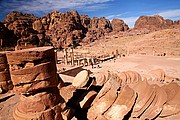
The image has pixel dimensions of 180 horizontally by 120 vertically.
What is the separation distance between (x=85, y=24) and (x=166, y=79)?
89.7 meters

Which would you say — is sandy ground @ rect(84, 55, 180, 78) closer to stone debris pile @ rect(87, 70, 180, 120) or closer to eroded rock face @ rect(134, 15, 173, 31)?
stone debris pile @ rect(87, 70, 180, 120)

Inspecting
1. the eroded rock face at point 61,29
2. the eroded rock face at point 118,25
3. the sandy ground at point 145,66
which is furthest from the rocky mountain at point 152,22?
the sandy ground at point 145,66

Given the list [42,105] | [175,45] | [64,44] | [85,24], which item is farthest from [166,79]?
[85,24]

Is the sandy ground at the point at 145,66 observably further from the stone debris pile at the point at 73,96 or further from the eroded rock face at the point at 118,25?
the eroded rock face at the point at 118,25

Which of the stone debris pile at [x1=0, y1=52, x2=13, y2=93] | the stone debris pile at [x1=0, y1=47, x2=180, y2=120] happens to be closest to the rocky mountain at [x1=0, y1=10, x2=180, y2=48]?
the stone debris pile at [x1=0, y1=52, x2=13, y2=93]

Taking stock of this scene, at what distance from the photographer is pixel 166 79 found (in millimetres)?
13547

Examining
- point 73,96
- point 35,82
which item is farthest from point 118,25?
point 35,82

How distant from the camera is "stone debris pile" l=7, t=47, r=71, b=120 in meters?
4.80

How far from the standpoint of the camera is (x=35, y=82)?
4.89 metres

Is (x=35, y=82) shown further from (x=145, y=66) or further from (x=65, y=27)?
(x=65, y=27)

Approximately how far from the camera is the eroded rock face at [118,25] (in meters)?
92.9

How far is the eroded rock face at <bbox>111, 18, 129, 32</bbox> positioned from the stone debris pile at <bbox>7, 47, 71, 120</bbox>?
293 feet

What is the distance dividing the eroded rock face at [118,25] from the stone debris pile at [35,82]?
89.2 metres

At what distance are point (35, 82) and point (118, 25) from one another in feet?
308
